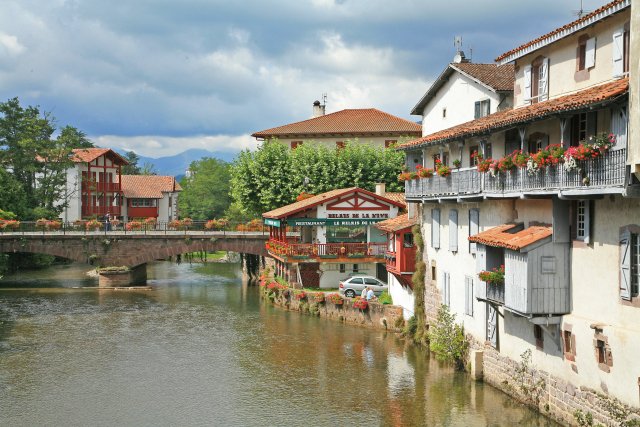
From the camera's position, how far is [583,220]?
75.2 feet

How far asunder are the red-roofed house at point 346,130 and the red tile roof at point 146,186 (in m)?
27.4

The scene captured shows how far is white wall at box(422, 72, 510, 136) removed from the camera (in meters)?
38.9

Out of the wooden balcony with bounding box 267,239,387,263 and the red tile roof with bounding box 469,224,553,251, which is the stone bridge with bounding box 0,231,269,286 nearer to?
the wooden balcony with bounding box 267,239,387,263

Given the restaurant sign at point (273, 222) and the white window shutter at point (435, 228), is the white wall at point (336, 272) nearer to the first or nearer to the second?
the restaurant sign at point (273, 222)

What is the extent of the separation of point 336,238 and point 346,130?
31308 millimetres

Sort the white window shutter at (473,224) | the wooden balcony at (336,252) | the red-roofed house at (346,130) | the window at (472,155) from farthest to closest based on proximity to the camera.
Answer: the red-roofed house at (346,130) → the wooden balcony at (336,252) → the window at (472,155) → the white window shutter at (473,224)

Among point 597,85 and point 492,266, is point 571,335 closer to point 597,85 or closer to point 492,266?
point 492,266

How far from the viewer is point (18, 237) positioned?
62.2 metres

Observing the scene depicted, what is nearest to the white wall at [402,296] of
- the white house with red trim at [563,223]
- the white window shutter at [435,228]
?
the white window shutter at [435,228]

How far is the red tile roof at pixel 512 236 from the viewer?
23672 millimetres

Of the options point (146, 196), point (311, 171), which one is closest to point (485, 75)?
point (311, 171)

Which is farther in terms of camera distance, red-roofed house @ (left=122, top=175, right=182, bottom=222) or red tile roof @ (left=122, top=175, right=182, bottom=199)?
red tile roof @ (left=122, top=175, right=182, bottom=199)

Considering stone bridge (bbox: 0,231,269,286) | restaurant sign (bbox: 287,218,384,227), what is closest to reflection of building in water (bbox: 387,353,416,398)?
restaurant sign (bbox: 287,218,384,227)

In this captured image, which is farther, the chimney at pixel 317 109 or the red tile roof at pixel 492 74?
the chimney at pixel 317 109
